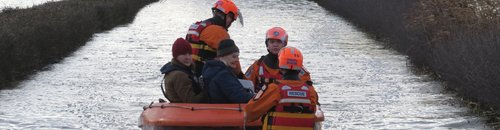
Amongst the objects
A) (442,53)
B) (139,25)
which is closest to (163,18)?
(139,25)

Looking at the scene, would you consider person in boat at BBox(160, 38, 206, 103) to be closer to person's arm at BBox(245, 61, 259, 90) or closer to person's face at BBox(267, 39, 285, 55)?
person's face at BBox(267, 39, 285, 55)

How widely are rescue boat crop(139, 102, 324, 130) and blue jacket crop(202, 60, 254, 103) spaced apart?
314 mm

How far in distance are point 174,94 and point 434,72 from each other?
501 inches

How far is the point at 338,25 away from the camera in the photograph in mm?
43438

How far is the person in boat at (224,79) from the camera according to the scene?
9672 millimetres

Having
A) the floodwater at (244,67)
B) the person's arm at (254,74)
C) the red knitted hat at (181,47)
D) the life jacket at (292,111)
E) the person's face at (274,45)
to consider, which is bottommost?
the floodwater at (244,67)

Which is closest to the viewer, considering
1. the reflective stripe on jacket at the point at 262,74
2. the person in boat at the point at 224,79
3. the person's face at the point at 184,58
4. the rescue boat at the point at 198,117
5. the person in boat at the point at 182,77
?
the rescue boat at the point at 198,117

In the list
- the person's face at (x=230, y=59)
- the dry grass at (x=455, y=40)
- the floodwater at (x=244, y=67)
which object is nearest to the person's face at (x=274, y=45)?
the person's face at (x=230, y=59)

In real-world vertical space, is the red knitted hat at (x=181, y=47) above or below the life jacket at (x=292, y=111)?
above

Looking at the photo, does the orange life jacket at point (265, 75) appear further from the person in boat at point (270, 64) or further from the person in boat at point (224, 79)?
the person in boat at point (224, 79)

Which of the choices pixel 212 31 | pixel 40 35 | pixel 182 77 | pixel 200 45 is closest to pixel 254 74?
pixel 212 31

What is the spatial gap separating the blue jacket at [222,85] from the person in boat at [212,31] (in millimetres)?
2456

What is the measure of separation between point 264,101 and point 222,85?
116 centimetres

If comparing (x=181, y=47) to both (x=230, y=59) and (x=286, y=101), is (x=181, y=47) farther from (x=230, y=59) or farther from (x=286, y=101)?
(x=286, y=101)
